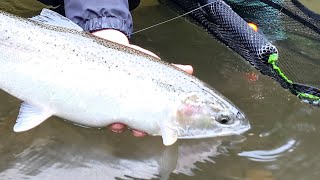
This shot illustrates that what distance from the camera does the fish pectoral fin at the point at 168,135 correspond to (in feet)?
5.74

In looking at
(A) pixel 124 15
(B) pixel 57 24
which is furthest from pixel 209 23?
(B) pixel 57 24

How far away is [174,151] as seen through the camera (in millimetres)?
1877

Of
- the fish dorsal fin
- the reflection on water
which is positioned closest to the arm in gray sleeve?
the fish dorsal fin

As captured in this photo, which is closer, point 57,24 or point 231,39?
point 57,24

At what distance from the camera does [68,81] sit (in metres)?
1.73

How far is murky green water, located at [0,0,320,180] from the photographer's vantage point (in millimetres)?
1762

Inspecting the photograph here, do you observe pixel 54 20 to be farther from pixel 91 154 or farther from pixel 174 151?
pixel 174 151

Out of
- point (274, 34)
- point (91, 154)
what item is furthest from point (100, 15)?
point (274, 34)

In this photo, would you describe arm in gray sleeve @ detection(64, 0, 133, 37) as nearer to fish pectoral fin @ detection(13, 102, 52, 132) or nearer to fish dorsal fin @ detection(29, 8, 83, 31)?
fish dorsal fin @ detection(29, 8, 83, 31)

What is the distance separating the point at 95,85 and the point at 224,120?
0.45 meters

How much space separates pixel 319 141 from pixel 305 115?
17 cm

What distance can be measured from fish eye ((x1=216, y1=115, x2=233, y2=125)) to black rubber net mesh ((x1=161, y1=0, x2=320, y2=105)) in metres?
0.32

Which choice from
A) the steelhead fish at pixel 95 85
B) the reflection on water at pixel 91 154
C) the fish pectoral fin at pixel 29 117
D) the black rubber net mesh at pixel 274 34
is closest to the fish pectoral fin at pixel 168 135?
the steelhead fish at pixel 95 85

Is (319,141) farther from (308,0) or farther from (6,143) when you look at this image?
(308,0)
